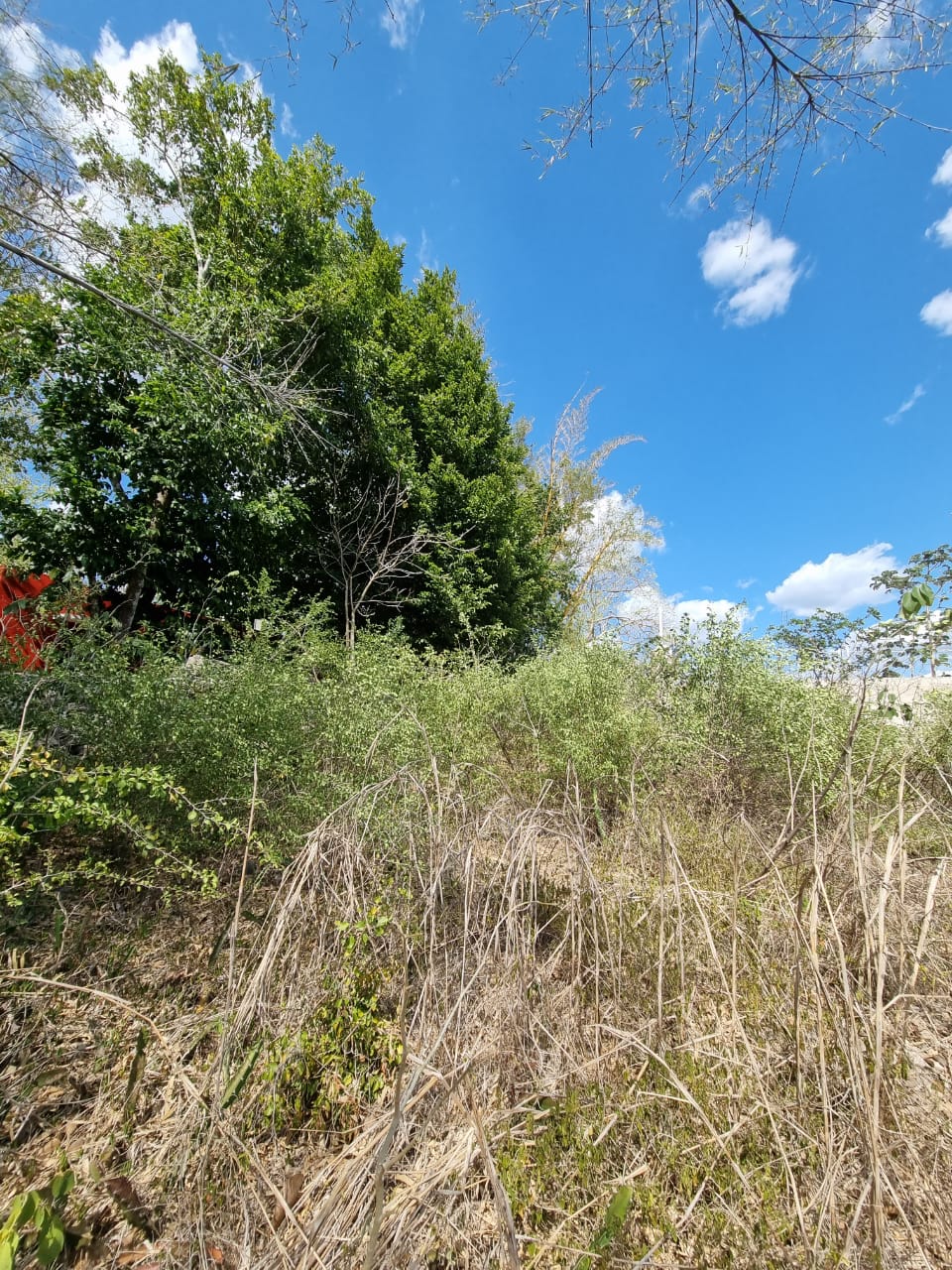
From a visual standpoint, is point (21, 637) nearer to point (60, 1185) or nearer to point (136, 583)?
point (136, 583)

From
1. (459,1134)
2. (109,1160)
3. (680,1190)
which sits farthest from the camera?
(109,1160)

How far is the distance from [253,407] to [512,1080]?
560cm

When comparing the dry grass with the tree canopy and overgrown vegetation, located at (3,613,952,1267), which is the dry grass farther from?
the tree canopy

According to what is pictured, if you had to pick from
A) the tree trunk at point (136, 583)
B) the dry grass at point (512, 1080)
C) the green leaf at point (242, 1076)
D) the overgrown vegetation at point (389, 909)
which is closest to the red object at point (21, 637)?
the overgrown vegetation at point (389, 909)

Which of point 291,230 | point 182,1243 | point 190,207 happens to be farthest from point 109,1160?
point 190,207

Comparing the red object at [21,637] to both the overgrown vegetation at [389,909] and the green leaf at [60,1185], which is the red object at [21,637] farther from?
the green leaf at [60,1185]

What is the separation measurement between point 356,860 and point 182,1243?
0.87 metres

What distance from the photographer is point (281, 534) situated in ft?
21.0

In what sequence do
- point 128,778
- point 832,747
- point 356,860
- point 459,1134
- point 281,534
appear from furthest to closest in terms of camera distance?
1. point 281,534
2. point 832,747
3. point 128,778
4. point 356,860
5. point 459,1134

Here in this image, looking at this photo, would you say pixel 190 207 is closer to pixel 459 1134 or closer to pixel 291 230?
pixel 291 230

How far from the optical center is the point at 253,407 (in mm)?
4945

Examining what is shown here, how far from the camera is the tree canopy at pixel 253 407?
4.50 meters

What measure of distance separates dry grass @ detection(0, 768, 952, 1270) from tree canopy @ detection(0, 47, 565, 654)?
8.25ft

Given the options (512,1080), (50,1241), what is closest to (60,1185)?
(50,1241)
